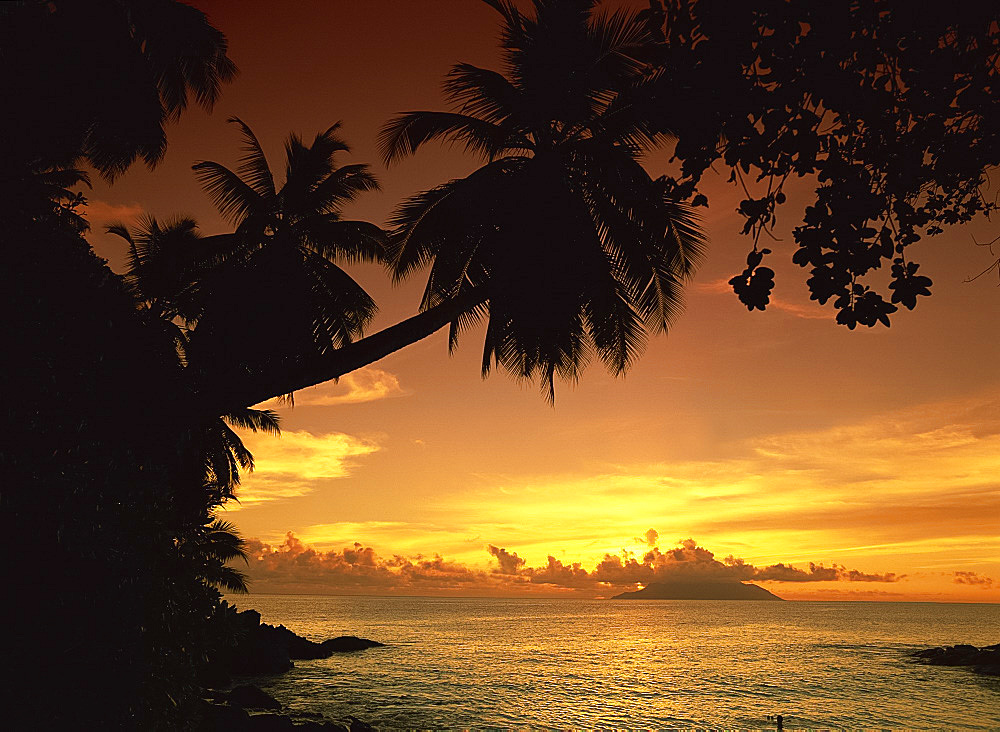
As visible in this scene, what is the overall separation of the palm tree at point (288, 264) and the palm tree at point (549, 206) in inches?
145

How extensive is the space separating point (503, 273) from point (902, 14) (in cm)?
944

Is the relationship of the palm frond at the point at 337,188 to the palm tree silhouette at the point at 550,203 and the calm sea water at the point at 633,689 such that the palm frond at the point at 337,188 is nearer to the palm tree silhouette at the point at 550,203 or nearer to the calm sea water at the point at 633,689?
the palm tree silhouette at the point at 550,203

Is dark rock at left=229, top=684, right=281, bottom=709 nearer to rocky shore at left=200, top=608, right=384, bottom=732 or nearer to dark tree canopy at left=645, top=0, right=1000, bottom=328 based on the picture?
rocky shore at left=200, top=608, right=384, bottom=732

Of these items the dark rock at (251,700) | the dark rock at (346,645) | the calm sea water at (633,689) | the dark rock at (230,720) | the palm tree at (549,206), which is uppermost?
the palm tree at (549,206)

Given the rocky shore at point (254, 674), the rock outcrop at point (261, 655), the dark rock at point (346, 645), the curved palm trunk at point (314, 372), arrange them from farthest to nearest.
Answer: the dark rock at point (346, 645) < the rock outcrop at point (261, 655) < the rocky shore at point (254, 674) < the curved palm trunk at point (314, 372)

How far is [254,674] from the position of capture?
41.3 m

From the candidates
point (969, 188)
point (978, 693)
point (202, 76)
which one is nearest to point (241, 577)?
point (202, 76)

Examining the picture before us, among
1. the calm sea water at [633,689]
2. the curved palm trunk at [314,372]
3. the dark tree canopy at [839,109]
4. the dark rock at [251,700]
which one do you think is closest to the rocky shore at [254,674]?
the dark rock at [251,700]

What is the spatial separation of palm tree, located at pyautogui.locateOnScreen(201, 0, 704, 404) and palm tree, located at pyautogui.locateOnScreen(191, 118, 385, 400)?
12.1 feet

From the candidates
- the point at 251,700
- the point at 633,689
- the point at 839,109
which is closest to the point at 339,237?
the point at 839,109

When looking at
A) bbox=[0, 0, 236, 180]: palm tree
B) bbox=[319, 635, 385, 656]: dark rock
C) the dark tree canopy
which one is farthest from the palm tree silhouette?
bbox=[319, 635, 385, 656]: dark rock

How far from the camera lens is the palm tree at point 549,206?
521 inches

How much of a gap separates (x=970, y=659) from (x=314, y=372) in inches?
2456

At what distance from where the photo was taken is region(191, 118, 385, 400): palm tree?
54.5ft
